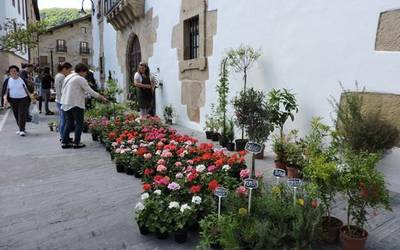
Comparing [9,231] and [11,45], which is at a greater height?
[11,45]

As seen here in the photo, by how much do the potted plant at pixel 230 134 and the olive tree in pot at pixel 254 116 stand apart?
3.23 ft

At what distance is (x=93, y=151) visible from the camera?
20.7 ft

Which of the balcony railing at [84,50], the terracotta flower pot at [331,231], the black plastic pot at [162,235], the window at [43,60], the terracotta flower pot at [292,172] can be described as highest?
the balcony railing at [84,50]

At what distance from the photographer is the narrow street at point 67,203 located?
2.95 meters

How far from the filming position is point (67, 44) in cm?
4478

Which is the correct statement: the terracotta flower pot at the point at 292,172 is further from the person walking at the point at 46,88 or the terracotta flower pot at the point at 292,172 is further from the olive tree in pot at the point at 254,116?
the person walking at the point at 46,88

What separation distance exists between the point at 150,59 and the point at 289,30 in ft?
20.5

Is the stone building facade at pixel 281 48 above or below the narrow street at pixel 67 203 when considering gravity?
above

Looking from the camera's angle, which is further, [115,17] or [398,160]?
[115,17]

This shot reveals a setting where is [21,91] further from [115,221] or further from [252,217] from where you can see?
[252,217]

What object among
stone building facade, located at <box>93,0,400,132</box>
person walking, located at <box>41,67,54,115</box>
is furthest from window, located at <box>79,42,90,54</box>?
stone building facade, located at <box>93,0,400,132</box>

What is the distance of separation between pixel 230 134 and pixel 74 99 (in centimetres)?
273

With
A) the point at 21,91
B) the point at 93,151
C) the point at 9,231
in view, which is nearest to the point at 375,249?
the point at 9,231

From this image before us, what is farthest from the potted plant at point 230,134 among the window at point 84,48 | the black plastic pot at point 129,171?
the window at point 84,48
